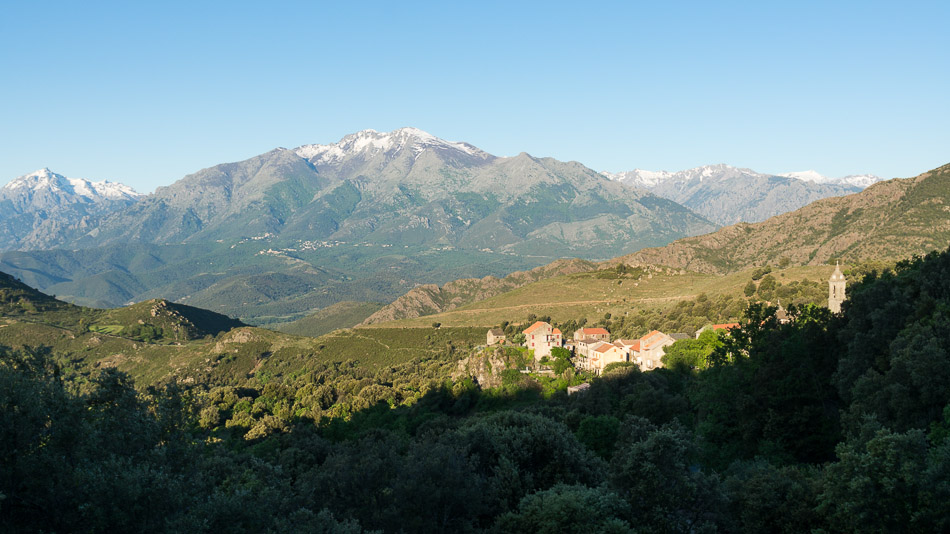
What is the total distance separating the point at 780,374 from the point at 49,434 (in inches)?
1602

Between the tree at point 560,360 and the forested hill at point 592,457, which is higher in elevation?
the forested hill at point 592,457

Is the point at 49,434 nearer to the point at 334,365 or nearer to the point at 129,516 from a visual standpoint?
the point at 129,516

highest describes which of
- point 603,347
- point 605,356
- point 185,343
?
point 603,347

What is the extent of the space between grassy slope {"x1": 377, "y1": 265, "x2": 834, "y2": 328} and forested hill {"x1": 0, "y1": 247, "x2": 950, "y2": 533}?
51.8m

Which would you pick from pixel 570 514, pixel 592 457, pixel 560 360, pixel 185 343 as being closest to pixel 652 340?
pixel 560 360

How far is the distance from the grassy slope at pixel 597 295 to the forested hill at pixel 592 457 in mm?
51827

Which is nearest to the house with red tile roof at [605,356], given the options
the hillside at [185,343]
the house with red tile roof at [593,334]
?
the house with red tile roof at [593,334]

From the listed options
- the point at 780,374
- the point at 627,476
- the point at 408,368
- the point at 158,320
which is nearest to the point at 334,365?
the point at 408,368

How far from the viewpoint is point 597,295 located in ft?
433

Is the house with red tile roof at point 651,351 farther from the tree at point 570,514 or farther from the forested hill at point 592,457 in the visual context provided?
the tree at point 570,514

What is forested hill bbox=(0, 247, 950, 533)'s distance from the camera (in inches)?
671

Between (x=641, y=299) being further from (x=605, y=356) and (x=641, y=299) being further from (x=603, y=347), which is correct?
(x=605, y=356)

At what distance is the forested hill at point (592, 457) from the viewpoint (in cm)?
1703

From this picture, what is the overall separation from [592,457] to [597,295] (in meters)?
98.2
